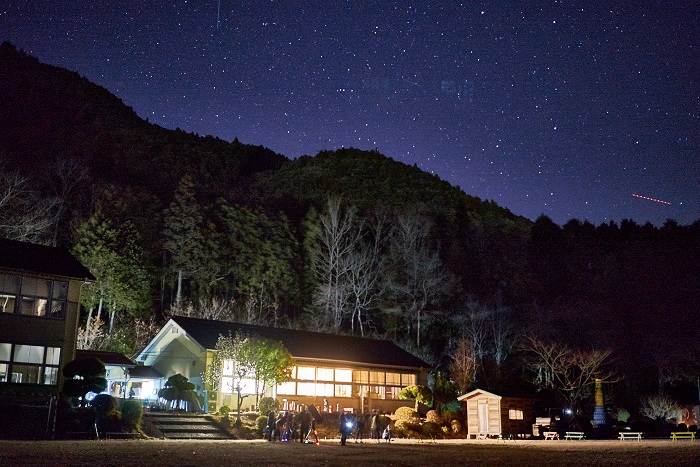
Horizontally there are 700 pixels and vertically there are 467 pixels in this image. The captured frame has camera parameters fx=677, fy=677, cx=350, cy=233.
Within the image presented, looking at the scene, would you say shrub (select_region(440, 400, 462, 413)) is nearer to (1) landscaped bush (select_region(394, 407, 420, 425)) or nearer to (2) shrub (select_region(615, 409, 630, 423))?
(1) landscaped bush (select_region(394, 407, 420, 425))

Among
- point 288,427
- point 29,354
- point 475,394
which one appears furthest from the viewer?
point 475,394

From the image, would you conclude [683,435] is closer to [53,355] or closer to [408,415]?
[408,415]

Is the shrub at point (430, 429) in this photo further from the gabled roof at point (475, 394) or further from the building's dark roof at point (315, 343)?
the building's dark roof at point (315, 343)

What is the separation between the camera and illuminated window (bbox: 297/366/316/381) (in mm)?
34594

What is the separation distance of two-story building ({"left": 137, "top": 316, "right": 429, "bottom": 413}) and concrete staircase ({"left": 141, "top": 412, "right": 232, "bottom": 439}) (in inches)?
123

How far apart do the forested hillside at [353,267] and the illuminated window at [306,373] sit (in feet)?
30.9

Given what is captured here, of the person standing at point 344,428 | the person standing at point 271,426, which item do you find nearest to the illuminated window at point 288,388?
the person standing at point 271,426

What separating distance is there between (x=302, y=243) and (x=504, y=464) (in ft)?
140

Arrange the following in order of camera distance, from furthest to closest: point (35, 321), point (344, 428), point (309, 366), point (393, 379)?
1. point (393, 379)
2. point (309, 366)
3. point (35, 321)
4. point (344, 428)

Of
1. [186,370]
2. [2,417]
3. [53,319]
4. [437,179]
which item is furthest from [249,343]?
[437,179]

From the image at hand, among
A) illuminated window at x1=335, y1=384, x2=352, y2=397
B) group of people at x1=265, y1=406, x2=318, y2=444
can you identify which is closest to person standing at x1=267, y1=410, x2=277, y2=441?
group of people at x1=265, y1=406, x2=318, y2=444

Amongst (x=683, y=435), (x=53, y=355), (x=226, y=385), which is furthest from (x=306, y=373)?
(x=683, y=435)

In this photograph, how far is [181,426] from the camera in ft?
86.8

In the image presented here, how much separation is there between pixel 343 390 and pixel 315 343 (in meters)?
2.92
